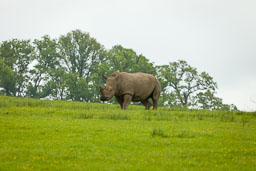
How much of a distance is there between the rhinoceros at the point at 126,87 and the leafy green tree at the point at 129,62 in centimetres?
2754

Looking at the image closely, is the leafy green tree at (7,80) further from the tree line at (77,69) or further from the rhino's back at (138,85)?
the rhino's back at (138,85)

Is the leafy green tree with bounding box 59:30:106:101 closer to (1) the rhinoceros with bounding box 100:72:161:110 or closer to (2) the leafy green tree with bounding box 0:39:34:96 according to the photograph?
(2) the leafy green tree with bounding box 0:39:34:96

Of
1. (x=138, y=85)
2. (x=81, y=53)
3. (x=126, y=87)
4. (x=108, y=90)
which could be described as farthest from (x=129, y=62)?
(x=108, y=90)

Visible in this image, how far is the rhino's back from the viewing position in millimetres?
25106

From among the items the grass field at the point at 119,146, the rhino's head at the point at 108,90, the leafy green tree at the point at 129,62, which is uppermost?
the leafy green tree at the point at 129,62

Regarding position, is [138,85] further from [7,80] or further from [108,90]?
[7,80]

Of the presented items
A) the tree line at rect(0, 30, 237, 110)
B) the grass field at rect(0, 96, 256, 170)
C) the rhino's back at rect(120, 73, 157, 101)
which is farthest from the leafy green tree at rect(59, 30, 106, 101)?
the grass field at rect(0, 96, 256, 170)

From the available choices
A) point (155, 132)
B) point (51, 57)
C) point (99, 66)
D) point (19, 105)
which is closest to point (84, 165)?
point (155, 132)

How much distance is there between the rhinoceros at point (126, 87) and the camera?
80.5 feet

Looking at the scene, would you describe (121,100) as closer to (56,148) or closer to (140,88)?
(140,88)

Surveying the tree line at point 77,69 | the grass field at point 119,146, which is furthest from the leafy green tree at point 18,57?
the grass field at point 119,146

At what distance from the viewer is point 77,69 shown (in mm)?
61031

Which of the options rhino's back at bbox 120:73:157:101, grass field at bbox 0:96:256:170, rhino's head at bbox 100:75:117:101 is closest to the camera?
grass field at bbox 0:96:256:170

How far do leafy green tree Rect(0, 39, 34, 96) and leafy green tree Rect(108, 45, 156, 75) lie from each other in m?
12.4
